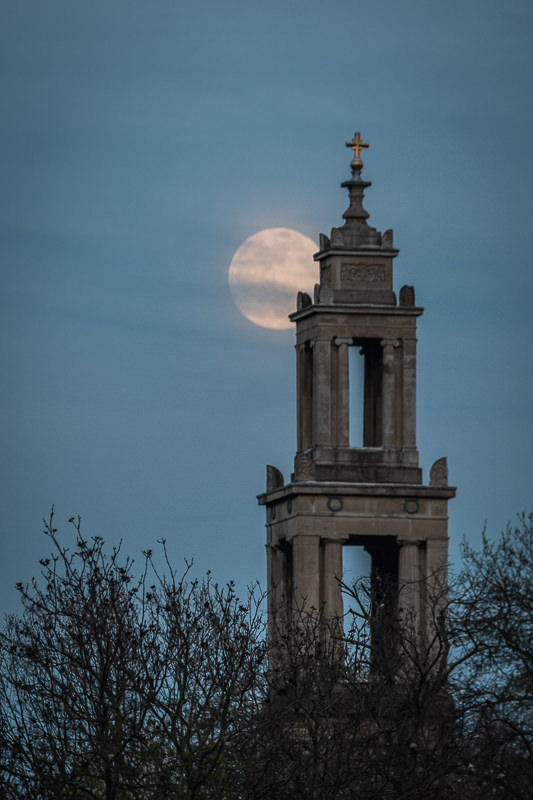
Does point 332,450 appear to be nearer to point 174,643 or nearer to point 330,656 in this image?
point 330,656

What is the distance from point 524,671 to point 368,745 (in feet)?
19.8

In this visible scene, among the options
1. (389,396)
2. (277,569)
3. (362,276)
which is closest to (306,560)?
(277,569)

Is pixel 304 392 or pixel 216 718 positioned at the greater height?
pixel 304 392

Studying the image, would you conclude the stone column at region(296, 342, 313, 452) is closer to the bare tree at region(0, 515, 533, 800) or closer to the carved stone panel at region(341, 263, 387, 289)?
the carved stone panel at region(341, 263, 387, 289)

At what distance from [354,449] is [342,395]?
2.37 meters

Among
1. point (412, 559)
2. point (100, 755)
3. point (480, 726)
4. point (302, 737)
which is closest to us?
point (100, 755)

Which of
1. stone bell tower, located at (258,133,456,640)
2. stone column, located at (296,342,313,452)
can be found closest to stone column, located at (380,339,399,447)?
stone bell tower, located at (258,133,456,640)

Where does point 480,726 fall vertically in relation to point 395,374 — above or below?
below

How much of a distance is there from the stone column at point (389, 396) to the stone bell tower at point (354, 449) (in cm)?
4

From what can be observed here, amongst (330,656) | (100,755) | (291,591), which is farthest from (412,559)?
(100,755)

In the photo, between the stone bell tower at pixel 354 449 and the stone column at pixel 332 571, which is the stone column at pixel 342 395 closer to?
the stone bell tower at pixel 354 449

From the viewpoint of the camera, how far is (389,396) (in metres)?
114

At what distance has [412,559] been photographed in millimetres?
112812

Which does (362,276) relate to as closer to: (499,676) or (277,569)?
(277,569)
